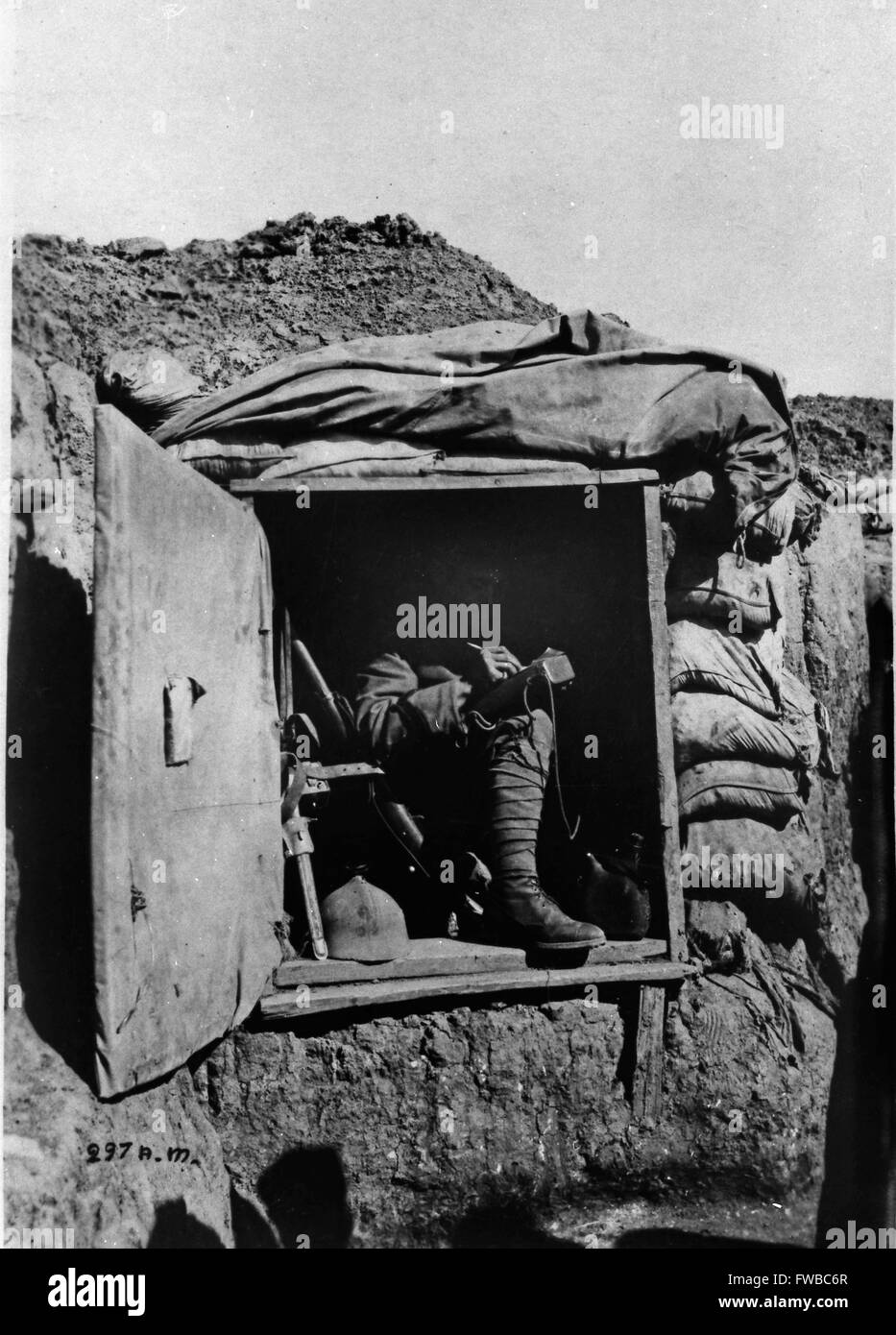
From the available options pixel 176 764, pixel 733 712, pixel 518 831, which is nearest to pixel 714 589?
pixel 733 712

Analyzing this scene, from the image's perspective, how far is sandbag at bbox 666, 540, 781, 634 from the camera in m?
4.74

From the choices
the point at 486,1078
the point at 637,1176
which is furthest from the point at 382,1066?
the point at 637,1176

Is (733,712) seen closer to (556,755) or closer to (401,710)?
(556,755)

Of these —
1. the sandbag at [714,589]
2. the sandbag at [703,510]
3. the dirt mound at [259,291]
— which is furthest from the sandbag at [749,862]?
the dirt mound at [259,291]

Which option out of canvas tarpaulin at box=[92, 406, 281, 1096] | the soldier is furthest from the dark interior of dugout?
canvas tarpaulin at box=[92, 406, 281, 1096]

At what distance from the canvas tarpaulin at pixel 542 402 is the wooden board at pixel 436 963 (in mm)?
1548

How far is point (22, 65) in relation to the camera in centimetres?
477

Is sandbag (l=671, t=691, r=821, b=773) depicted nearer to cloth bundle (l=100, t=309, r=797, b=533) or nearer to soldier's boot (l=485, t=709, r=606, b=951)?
soldier's boot (l=485, t=709, r=606, b=951)

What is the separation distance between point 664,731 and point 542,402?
1.20 meters

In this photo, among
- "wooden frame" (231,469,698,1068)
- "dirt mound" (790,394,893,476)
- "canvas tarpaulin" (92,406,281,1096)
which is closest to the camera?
"canvas tarpaulin" (92,406,281,1096)

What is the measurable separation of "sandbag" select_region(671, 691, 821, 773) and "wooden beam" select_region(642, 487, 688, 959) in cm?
12

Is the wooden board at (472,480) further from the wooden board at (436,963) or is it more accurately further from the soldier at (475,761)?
the wooden board at (436,963)

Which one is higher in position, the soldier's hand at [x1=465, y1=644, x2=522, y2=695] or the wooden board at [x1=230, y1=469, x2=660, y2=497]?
the wooden board at [x1=230, y1=469, x2=660, y2=497]
